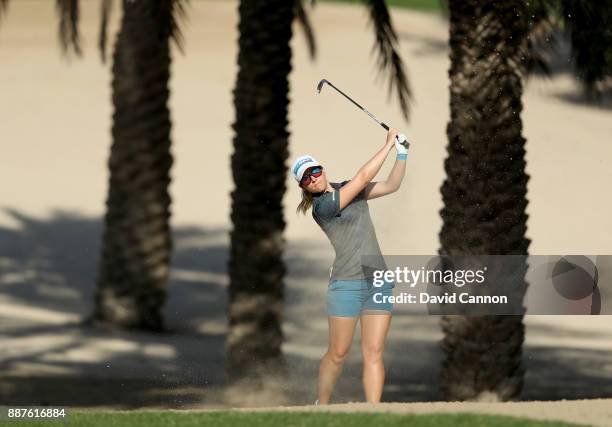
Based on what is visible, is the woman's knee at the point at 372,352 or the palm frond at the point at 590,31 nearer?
the woman's knee at the point at 372,352

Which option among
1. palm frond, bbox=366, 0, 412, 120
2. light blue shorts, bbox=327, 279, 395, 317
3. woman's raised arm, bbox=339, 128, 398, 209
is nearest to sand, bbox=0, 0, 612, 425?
light blue shorts, bbox=327, 279, 395, 317

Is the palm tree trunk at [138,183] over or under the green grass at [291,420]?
over

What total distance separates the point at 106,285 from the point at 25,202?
1271 centimetres

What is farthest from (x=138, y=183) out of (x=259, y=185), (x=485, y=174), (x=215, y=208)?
(x=215, y=208)

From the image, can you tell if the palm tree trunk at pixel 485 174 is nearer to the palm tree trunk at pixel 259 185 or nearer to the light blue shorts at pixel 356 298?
the palm tree trunk at pixel 259 185

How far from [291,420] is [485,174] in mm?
3747

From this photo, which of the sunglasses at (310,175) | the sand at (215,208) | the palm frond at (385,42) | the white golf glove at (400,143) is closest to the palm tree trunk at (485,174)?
the palm frond at (385,42)

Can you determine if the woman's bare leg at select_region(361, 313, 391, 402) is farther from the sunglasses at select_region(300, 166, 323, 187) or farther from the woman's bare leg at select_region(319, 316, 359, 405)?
the sunglasses at select_region(300, 166, 323, 187)

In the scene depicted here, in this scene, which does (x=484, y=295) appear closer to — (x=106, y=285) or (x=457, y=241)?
(x=457, y=241)

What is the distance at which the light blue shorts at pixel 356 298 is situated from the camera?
8039 mm

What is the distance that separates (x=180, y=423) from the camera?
8.05 m

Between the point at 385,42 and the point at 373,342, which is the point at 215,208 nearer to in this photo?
the point at 385,42

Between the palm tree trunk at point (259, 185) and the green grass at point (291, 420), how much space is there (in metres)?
4.92

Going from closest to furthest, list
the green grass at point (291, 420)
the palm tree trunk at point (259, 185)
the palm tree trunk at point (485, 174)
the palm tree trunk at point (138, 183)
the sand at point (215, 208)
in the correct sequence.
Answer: the green grass at point (291, 420) → the palm tree trunk at point (485, 174) → the palm tree trunk at point (259, 185) → the sand at point (215, 208) → the palm tree trunk at point (138, 183)
